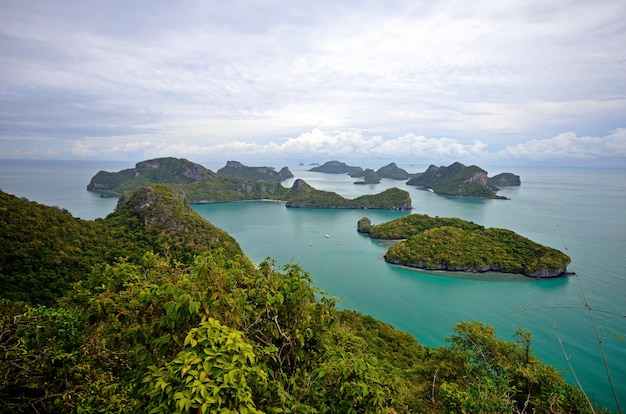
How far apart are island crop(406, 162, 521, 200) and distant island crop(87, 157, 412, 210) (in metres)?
48.5

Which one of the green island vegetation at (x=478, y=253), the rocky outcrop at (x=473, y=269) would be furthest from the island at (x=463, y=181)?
the rocky outcrop at (x=473, y=269)

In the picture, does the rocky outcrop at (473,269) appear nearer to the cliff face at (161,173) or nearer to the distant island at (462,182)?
the distant island at (462,182)

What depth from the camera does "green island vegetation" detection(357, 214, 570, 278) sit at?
4106 centimetres

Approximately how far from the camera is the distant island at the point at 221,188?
103812 millimetres

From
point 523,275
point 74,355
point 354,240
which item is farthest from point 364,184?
point 74,355

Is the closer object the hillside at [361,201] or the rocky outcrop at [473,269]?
Result: the rocky outcrop at [473,269]

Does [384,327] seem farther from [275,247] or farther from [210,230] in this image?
[275,247]

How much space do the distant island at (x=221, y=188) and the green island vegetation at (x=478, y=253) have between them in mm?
51662

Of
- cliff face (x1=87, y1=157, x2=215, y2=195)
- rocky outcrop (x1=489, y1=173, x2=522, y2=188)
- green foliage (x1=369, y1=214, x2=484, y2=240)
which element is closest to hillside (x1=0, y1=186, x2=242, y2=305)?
green foliage (x1=369, y1=214, x2=484, y2=240)

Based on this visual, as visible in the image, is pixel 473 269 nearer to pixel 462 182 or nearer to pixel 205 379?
pixel 205 379

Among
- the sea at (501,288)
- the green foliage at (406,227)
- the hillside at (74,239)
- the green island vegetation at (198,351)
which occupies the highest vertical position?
the green island vegetation at (198,351)

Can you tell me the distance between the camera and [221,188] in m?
128

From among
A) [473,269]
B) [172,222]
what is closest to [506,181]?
[473,269]

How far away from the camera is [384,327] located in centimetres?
2547
